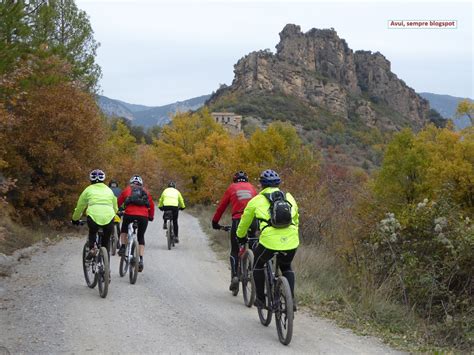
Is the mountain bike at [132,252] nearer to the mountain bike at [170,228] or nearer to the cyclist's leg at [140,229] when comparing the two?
the cyclist's leg at [140,229]

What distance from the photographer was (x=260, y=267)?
7379 mm

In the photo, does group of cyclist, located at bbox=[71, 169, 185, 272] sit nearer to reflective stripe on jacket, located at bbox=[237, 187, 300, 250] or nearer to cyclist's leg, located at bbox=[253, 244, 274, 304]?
cyclist's leg, located at bbox=[253, 244, 274, 304]

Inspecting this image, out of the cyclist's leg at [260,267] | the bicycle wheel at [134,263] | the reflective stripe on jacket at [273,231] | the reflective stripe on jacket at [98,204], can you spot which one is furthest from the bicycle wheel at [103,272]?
the reflective stripe on jacket at [273,231]

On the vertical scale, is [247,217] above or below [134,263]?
above

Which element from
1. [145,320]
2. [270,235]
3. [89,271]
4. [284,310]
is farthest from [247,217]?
[89,271]

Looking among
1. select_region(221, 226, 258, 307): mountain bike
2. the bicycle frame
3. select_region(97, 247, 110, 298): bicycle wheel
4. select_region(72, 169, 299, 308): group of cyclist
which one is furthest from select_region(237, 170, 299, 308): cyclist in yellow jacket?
the bicycle frame

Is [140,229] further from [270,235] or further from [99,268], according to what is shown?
[270,235]

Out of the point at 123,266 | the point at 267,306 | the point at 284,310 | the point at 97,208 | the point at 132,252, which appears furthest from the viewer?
the point at 123,266

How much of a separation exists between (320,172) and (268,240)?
1488cm

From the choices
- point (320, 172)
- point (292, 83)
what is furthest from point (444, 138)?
point (292, 83)

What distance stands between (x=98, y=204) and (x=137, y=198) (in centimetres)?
115

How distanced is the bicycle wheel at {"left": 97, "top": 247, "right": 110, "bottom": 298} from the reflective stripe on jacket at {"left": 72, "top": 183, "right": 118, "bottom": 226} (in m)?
0.54

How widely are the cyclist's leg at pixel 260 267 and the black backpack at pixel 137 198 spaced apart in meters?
3.74

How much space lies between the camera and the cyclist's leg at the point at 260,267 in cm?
716
